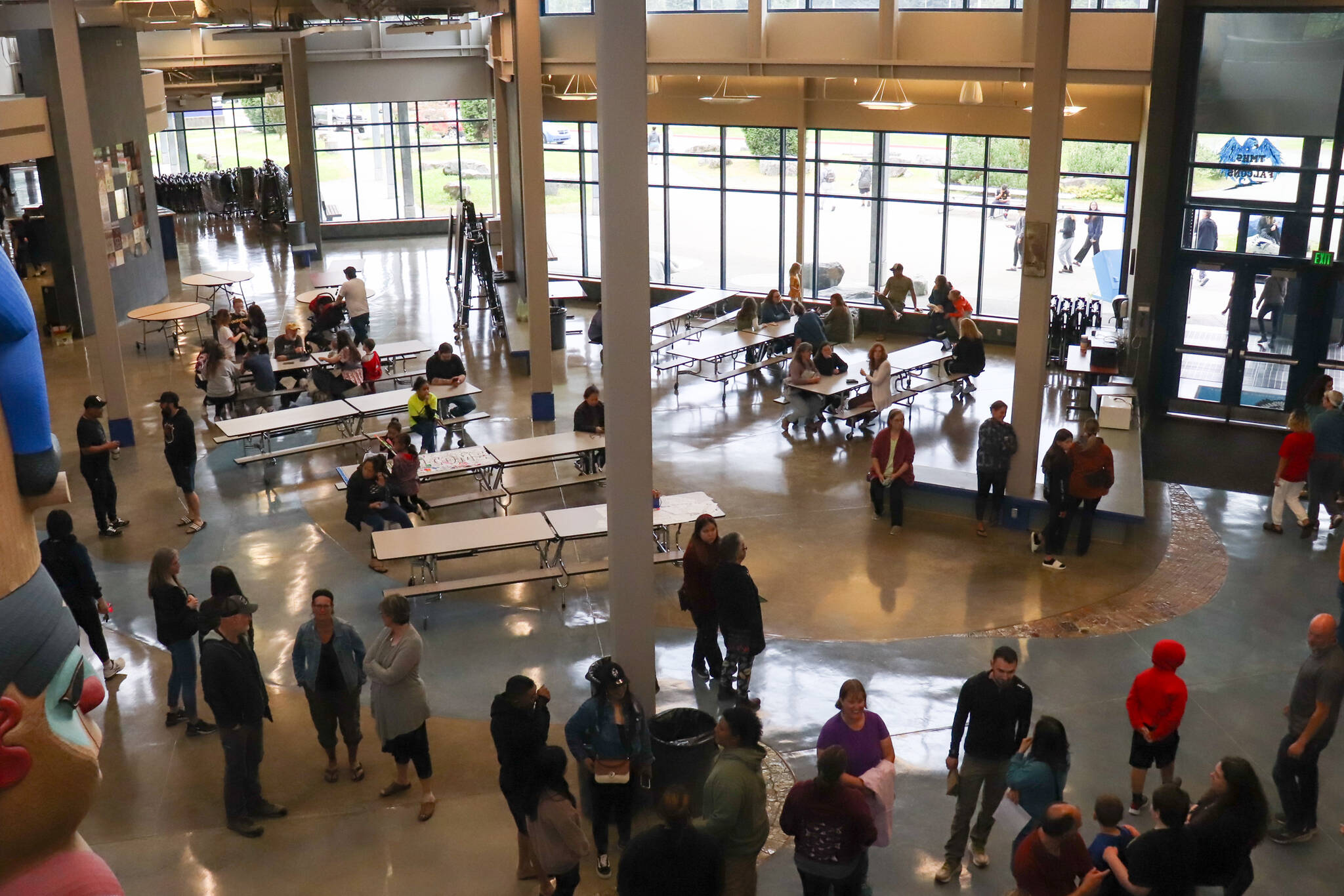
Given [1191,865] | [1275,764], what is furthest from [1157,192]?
[1191,865]

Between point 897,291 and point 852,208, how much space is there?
2.46m

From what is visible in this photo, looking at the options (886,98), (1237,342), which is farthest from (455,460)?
(886,98)

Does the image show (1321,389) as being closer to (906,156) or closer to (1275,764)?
(1275,764)

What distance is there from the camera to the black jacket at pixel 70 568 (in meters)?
8.22

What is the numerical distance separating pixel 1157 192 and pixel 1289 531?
5244mm

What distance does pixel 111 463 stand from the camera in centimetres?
1350

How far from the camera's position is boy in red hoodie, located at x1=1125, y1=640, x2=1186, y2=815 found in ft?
21.6

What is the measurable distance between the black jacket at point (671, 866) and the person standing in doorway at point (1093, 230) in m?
16.0

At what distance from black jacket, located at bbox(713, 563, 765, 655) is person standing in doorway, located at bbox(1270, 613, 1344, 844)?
3156mm

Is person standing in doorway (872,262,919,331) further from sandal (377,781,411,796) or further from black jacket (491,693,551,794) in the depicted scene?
black jacket (491,693,551,794)

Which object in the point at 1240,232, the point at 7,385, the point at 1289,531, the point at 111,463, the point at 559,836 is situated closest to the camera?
the point at 7,385

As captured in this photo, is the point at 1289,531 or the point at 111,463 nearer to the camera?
the point at 1289,531

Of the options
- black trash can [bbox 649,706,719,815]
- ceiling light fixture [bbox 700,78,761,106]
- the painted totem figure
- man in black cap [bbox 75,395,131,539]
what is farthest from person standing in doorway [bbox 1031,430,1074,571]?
ceiling light fixture [bbox 700,78,761,106]

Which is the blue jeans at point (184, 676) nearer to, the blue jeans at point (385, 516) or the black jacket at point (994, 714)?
the blue jeans at point (385, 516)
